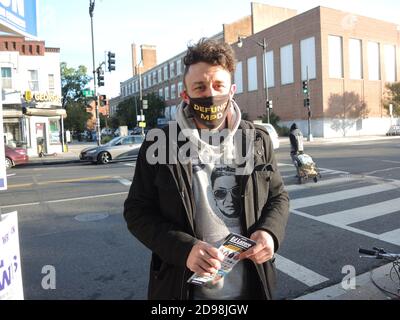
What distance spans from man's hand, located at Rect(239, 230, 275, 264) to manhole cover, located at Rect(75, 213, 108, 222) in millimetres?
5989

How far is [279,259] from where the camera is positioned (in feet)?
16.9

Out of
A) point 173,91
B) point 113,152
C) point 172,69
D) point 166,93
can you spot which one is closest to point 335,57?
point 113,152

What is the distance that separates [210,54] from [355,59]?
47.4 metres

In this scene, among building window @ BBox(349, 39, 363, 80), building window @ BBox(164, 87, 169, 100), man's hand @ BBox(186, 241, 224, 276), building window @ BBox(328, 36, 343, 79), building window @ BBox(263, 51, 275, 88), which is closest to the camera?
man's hand @ BBox(186, 241, 224, 276)

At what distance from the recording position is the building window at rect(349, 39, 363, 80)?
4390 centimetres

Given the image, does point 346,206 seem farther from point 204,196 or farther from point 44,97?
point 44,97

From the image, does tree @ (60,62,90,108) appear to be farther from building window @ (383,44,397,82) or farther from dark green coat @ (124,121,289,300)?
dark green coat @ (124,121,289,300)

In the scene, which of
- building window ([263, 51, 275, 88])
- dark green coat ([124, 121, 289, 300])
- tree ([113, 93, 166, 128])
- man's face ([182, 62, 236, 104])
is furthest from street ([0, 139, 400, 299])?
tree ([113, 93, 166, 128])

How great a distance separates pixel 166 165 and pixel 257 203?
544 mm

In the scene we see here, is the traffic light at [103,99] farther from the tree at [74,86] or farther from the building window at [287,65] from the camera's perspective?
the tree at [74,86]

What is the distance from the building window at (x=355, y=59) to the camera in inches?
1728

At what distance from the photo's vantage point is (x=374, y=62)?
46438mm

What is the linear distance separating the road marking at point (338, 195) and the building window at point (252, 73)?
141ft

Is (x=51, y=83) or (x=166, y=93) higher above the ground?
(x=166, y=93)
